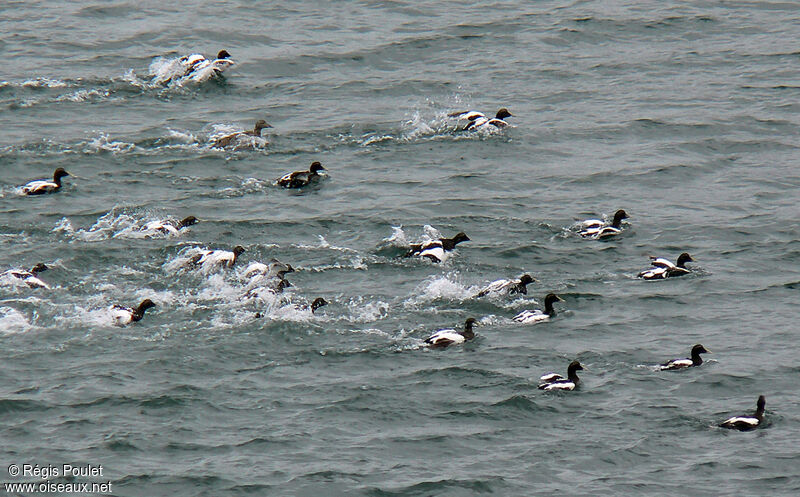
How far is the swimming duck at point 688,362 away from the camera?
68.6 ft

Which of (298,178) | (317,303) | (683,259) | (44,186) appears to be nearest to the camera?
(317,303)

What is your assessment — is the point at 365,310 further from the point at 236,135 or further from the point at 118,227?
the point at 236,135

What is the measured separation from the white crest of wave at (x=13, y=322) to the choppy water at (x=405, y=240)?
69mm

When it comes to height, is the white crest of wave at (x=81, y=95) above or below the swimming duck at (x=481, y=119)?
above

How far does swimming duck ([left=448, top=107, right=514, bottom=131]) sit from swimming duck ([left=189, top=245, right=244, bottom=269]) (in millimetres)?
8994

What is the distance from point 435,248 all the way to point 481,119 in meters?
7.32

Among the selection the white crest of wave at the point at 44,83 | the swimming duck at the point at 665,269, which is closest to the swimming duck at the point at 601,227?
the swimming duck at the point at 665,269

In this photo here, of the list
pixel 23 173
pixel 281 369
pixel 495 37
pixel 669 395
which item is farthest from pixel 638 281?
pixel 495 37

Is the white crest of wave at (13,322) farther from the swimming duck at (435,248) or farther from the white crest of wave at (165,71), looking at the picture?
the white crest of wave at (165,71)

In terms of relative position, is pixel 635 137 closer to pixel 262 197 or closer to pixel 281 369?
pixel 262 197

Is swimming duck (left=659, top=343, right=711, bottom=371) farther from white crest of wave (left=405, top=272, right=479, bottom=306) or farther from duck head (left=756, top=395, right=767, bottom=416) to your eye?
white crest of wave (left=405, top=272, right=479, bottom=306)

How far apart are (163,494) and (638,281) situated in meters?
10.0

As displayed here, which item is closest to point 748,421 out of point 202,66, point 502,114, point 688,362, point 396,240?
point 688,362

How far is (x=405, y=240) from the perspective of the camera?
26.0 m
